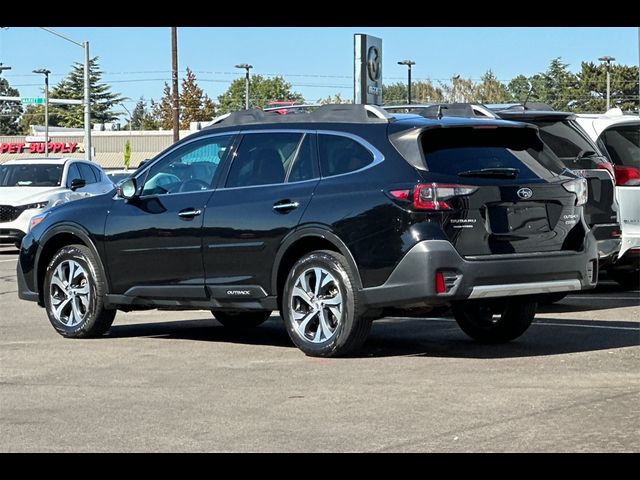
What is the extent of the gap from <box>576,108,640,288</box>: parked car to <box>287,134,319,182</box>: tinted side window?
4.31m

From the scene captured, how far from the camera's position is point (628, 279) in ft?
49.0

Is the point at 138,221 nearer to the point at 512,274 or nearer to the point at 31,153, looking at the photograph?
the point at 512,274

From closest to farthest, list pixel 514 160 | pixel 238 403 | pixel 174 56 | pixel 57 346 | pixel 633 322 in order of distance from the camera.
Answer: pixel 238 403
pixel 514 160
pixel 57 346
pixel 633 322
pixel 174 56

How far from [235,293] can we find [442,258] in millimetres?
1859

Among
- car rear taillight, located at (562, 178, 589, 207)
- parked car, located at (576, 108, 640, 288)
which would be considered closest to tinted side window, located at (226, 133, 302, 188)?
car rear taillight, located at (562, 178, 589, 207)

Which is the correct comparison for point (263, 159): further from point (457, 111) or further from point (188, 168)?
point (457, 111)

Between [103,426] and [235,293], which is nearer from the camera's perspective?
[103,426]

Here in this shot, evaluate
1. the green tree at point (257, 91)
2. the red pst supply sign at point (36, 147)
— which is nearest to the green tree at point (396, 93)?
the green tree at point (257, 91)

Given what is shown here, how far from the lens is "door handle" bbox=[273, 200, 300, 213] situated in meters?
9.80

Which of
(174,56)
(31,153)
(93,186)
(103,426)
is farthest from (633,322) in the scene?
(31,153)

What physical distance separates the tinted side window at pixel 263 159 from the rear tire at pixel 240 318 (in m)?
1.83

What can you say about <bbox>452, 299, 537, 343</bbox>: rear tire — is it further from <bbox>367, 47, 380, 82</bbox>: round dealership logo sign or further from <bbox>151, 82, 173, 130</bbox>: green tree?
<bbox>151, 82, 173, 130</bbox>: green tree

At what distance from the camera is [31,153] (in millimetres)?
114812

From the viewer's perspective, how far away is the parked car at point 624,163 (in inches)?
528
